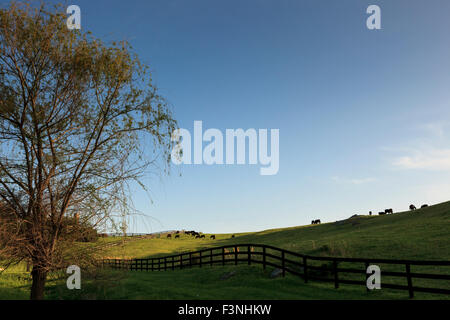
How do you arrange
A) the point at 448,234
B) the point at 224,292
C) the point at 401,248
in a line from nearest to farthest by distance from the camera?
1. the point at 224,292
2. the point at 401,248
3. the point at 448,234

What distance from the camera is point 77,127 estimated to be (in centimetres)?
1286

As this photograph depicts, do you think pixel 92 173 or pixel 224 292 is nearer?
pixel 92 173

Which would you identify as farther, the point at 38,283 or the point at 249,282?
the point at 249,282

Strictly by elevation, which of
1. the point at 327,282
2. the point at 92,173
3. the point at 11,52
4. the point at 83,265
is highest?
the point at 11,52

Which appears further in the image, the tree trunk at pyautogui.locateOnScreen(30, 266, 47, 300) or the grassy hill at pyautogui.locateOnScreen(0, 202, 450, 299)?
the grassy hill at pyautogui.locateOnScreen(0, 202, 450, 299)

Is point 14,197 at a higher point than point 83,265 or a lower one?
higher

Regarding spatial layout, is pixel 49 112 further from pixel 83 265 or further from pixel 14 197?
pixel 83 265

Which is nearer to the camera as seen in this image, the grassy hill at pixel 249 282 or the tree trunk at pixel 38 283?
the tree trunk at pixel 38 283

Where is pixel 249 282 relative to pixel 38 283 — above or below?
below
